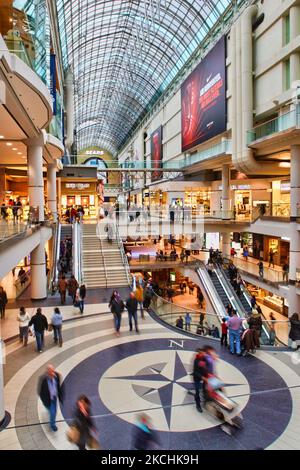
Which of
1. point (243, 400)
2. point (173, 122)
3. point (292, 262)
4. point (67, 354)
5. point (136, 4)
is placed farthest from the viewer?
point (173, 122)

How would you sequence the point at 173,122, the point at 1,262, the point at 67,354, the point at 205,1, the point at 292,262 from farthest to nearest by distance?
the point at 173,122 → the point at 205,1 → the point at 292,262 → the point at 67,354 → the point at 1,262

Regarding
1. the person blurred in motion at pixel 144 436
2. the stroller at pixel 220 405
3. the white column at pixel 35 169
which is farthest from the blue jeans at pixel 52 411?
the white column at pixel 35 169

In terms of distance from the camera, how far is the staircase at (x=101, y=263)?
746 inches

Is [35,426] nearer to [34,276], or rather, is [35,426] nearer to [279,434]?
[279,434]

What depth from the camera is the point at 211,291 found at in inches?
907

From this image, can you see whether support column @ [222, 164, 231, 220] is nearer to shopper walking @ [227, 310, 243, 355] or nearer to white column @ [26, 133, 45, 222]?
Answer: white column @ [26, 133, 45, 222]

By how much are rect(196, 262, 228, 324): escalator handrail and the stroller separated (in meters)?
13.2

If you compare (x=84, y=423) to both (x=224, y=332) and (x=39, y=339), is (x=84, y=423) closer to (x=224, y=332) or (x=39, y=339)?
(x=39, y=339)

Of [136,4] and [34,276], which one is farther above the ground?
[136,4]

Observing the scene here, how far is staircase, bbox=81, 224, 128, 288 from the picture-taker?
62.1ft

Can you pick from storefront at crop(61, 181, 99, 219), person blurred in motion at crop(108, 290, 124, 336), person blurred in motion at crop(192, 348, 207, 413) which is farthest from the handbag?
storefront at crop(61, 181, 99, 219)

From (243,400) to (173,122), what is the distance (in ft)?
129

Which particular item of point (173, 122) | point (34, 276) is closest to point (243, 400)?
point (34, 276)

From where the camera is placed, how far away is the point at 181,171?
132 ft
